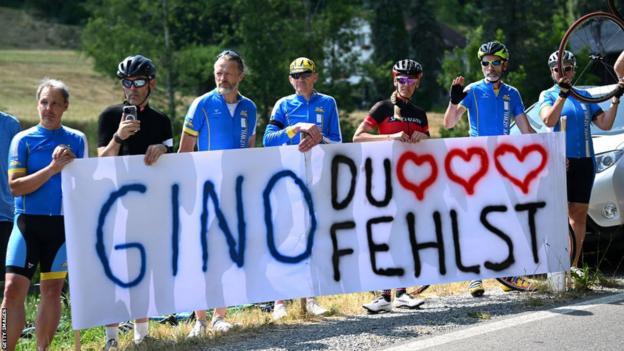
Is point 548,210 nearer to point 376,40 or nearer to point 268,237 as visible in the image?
point 268,237

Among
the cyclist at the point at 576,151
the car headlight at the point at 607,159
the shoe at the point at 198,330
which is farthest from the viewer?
the car headlight at the point at 607,159

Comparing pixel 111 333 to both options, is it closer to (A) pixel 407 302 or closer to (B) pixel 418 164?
(A) pixel 407 302

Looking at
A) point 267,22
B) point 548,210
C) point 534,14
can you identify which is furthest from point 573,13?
point 548,210

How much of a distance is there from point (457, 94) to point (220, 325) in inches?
114

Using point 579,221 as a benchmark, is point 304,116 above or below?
above

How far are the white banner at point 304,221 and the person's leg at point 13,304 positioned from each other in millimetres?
324

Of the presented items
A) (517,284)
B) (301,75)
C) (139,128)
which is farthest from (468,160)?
(139,128)

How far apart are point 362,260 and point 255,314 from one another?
3.12ft

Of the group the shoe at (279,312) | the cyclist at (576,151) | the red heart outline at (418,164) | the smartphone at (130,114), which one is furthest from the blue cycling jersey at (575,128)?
the smartphone at (130,114)

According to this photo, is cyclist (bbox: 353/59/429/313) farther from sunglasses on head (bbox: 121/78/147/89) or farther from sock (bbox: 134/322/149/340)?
sock (bbox: 134/322/149/340)

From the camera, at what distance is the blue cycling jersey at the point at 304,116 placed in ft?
24.0

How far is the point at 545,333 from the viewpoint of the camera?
598 centimetres

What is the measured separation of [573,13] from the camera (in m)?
49.5

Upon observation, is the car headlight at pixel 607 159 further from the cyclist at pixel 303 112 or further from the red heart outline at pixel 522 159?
the cyclist at pixel 303 112
